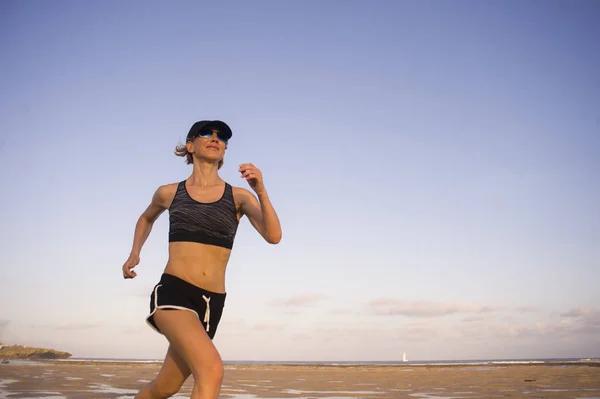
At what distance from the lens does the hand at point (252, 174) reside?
4066 mm

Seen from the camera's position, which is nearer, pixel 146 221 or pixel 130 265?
pixel 130 265

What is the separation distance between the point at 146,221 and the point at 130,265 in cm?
48

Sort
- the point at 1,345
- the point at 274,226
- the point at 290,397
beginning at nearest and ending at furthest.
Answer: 1. the point at 274,226
2. the point at 290,397
3. the point at 1,345

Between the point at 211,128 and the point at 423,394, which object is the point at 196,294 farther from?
the point at 423,394

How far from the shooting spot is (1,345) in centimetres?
4222

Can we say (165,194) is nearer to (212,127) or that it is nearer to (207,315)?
(212,127)

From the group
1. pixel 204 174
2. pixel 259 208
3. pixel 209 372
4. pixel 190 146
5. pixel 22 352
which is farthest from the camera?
pixel 22 352

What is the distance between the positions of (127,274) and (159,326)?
3.03ft

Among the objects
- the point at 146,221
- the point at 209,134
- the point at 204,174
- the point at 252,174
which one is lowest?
the point at 146,221

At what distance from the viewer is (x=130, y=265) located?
196 inches

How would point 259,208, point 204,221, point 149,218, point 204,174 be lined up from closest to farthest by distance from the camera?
point 204,221 → point 259,208 → point 204,174 → point 149,218

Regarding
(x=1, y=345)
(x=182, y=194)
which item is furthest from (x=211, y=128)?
(x=1, y=345)

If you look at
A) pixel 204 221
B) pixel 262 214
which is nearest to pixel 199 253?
pixel 204 221

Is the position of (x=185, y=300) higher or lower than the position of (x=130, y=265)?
lower
